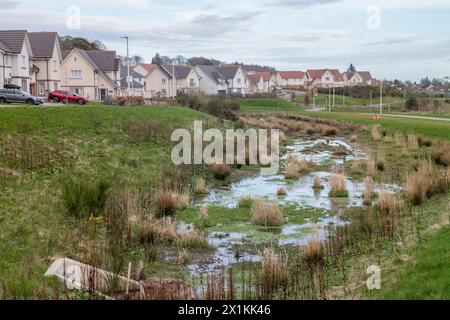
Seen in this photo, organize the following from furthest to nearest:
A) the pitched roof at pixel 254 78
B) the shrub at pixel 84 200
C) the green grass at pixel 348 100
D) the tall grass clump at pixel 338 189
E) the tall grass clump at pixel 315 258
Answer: the pitched roof at pixel 254 78, the green grass at pixel 348 100, the tall grass clump at pixel 338 189, the shrub at pixel 84 200, the tall grass clump at pixel 315 258

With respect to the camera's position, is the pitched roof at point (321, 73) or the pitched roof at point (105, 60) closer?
the pitched roof at point (105, 60)

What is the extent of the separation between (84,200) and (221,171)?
12220 mm

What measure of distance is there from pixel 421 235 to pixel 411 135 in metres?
26.1

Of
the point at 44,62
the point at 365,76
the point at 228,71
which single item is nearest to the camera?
the point at 44,62

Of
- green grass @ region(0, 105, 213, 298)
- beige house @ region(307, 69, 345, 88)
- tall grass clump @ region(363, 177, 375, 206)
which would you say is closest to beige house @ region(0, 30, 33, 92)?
green grass @ region(0, 105, 213, 298)

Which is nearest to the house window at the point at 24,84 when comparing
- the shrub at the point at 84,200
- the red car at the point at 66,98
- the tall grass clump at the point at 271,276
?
the red car at the point at 66,98

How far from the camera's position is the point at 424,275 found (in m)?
9.86

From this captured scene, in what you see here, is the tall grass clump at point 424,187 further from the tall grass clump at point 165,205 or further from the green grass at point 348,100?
the green grass at point 348,100

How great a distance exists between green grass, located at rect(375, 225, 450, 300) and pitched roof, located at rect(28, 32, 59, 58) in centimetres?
5550

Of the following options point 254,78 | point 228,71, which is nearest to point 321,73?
point 254,78

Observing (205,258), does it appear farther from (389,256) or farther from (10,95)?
(10,95)

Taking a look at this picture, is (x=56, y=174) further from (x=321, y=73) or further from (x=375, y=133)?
(x=321, y=73)

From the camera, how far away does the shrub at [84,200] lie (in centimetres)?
1519
